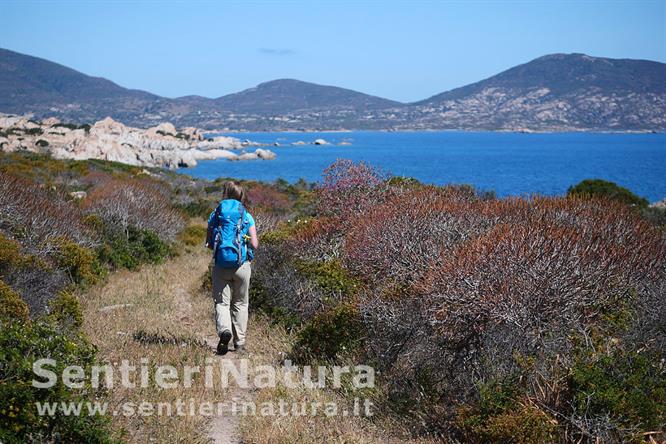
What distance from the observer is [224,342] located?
760 centimetres

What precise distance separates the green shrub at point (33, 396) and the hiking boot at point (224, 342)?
2.41 meters

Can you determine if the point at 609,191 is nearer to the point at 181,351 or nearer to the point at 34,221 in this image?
the point at 34,221

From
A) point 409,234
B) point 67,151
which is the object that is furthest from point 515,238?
point 67,151

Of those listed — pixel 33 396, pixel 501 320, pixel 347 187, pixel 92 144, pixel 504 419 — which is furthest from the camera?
pixel 92 144

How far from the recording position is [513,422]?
4957 mm

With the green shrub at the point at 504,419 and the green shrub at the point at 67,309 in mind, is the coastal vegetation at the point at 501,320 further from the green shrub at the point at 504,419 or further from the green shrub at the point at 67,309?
the green shrub at the point at 67,309

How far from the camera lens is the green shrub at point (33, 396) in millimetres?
4602

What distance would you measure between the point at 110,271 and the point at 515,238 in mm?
9028

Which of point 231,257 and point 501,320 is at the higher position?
point 231,257

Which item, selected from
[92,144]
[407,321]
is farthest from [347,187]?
[92,144]

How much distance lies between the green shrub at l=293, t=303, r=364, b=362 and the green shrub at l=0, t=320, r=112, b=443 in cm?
287

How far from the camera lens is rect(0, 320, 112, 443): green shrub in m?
4.60

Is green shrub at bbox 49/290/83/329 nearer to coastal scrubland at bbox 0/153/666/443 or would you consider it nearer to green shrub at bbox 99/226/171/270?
coastal scrubland at bbox 0/153/666/443

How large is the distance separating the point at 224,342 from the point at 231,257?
40.9 inches
